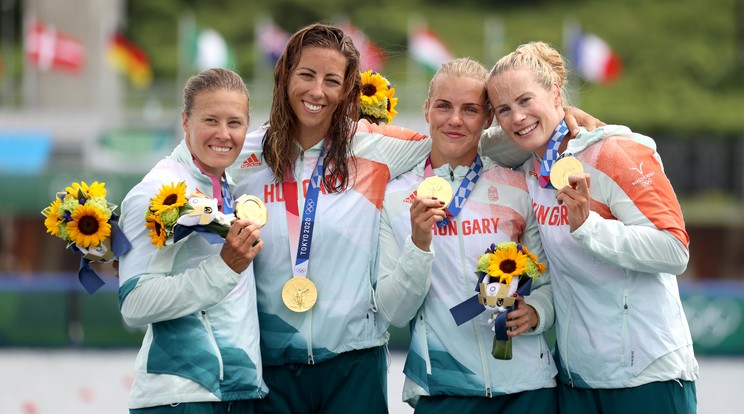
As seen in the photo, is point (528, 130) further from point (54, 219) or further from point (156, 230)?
point (54, 219)

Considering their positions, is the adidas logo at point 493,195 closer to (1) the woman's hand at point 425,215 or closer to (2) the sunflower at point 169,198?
(1) the woman's hand at point 425,215

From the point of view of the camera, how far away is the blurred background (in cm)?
1549

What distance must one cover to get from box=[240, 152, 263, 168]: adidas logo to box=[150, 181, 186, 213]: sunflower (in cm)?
66

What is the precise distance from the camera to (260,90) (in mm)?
23891

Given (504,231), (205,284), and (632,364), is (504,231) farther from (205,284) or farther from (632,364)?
(205,284)

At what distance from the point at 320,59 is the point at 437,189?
0.85 meters

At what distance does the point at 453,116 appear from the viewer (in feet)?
16.2

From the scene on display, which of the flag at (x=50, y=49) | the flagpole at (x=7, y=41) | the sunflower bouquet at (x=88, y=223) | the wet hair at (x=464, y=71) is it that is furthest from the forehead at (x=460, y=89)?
the flagpole at (x=7, y=41)

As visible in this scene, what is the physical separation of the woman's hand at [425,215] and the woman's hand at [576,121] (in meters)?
0.75

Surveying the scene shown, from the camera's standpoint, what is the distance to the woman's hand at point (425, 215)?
4.62 metres

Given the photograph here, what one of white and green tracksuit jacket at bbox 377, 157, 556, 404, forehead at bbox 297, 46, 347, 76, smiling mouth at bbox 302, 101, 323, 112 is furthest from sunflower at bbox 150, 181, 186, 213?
white and green tracksuit jacket at bbox 377, 157, 556, 404

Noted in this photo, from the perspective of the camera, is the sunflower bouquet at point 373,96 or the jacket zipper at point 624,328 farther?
the sunflower bouquet at point 373,96

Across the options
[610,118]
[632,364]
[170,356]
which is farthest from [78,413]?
[610,118]

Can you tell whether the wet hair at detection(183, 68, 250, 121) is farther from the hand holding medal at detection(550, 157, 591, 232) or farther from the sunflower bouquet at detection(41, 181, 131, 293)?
the hand holding medal at detection(550, 157, 591, 232)
